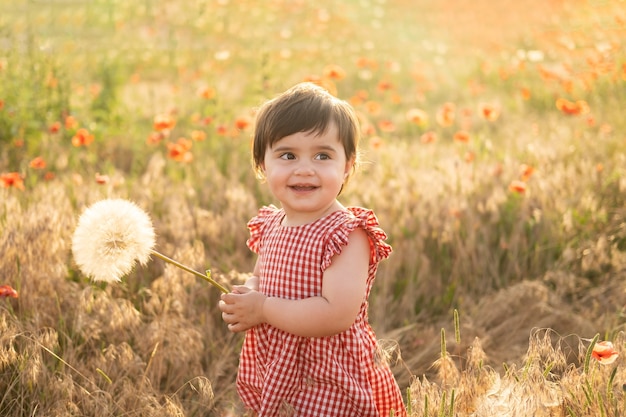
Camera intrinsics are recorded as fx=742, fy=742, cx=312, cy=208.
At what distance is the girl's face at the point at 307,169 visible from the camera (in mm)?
2145

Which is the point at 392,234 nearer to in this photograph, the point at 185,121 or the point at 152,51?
the point at 185,121

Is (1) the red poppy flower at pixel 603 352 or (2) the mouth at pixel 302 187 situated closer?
(1) the red poppy flower at pixel 603 352

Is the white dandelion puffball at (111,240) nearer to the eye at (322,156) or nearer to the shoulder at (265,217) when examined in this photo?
the shoulder at (265,217)

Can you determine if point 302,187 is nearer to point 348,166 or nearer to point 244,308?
point 348,166

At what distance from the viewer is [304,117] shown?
2.13 meters

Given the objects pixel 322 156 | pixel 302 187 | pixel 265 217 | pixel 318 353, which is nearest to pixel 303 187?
pixel 302 187

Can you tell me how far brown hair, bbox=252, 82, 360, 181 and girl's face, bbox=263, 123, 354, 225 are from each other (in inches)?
0.8

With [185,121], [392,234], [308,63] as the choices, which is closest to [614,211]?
[392,234]

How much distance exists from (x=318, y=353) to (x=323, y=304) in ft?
0.63

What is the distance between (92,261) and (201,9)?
3.23 m

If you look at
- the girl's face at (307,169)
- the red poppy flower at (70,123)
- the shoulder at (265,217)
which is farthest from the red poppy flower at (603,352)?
the red poppy flower at (70,123)

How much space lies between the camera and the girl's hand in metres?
2.17

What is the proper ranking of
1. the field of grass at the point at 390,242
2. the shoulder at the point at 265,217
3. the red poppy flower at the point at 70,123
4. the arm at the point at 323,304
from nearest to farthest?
the arm at the point at 323,304 → the field of grass at the point at 390,242 → the shoulder at the point at 265,217 → the red poppy flower at the point at 70,123

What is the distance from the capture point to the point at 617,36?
19.8ft
